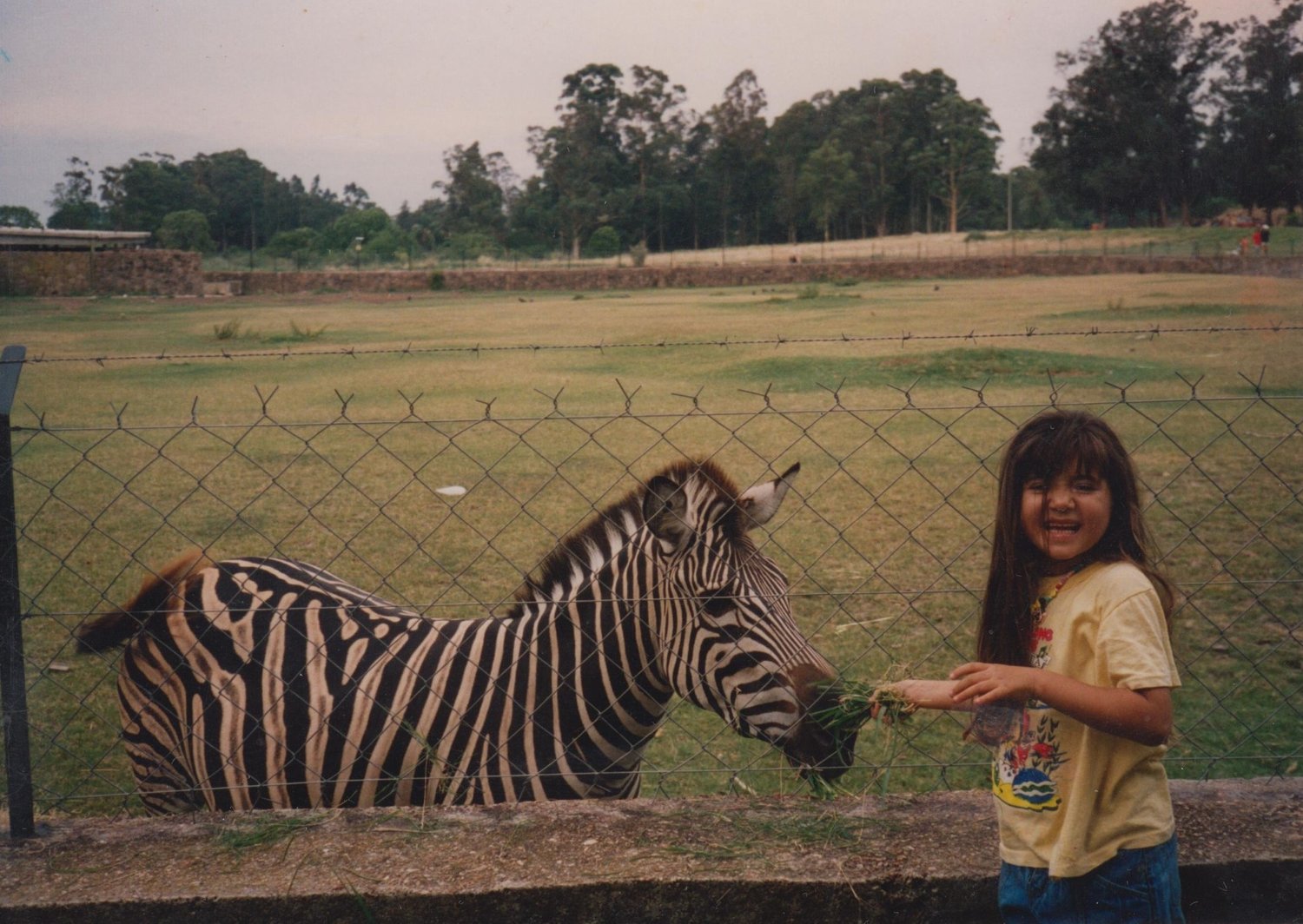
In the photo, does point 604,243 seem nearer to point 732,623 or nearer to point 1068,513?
point 732,623

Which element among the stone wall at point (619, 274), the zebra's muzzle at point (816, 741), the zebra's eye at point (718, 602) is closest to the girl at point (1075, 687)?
the zebra's muzzle at point (816, 741)

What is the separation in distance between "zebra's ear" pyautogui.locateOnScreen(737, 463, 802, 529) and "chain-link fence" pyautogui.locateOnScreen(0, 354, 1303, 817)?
228 mm

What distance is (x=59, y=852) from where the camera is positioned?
2332 millimetres

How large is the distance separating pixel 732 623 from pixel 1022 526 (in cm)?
86

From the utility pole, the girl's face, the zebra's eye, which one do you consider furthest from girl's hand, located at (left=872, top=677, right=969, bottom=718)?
the utility pole

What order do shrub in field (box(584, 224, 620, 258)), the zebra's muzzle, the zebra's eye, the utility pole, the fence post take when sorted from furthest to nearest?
the utility pole < shrub in field (box(584, 224, 620, 258)) < the zebra's eye < the zebra's muzzle < the fence post

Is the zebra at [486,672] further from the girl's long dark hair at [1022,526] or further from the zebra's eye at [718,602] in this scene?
the girl's long dark hair at [1022,526]

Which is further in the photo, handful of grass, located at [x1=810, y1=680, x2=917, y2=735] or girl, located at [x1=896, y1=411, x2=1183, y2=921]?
handful of grass, located at [x1=810, y1=680, x2=917, y2=735]

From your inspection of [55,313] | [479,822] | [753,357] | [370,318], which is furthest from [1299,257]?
[479,822]

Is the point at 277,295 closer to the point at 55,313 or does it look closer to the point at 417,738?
the point at 55,313

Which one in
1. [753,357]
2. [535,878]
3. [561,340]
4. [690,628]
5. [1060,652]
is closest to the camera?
[1060,652]

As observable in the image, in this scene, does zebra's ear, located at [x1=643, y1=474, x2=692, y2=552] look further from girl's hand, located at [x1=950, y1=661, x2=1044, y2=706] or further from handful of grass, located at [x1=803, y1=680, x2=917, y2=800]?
girl's hand, located at [x1=950, y1=661, x2=1044, y2=706]

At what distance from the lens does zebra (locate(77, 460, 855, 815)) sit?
2.72m

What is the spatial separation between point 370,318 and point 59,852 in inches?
1085
